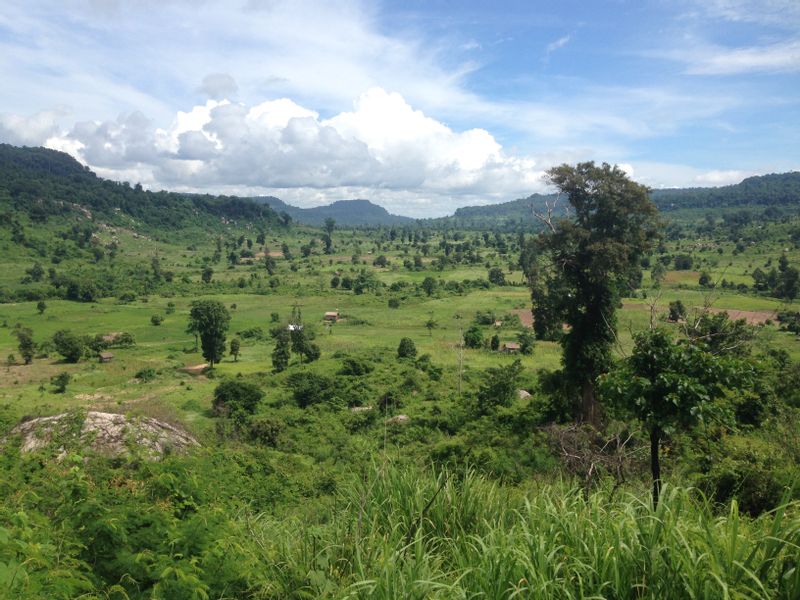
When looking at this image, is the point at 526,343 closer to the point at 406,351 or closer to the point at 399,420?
the point at 406,351

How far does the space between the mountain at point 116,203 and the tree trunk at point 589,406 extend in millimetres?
133917

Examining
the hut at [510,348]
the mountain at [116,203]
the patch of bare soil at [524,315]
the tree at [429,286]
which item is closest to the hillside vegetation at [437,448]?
the hut at [510,348]

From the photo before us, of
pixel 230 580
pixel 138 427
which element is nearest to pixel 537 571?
pixel 230 580

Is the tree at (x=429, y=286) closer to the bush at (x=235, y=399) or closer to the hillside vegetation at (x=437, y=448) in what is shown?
the hillside vegetation at (x=437, y=448)

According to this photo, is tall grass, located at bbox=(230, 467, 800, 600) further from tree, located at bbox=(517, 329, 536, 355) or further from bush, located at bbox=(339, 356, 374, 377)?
tree, located at bbox=(517, 329, 536, 355)

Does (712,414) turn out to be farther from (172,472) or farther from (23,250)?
(23,250)

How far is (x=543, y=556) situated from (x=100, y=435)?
16291 mm

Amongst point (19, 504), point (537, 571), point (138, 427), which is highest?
point (537, 571)

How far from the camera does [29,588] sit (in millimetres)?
3430

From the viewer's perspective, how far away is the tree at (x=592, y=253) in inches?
742

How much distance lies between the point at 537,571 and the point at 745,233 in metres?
131

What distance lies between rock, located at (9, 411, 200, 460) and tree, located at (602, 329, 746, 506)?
43.1 ft

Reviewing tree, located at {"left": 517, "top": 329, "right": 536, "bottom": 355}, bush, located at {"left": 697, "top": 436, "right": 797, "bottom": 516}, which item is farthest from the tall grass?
tree, located at {"left": 517, "top": 329, "right": 536, "bottom": 355}

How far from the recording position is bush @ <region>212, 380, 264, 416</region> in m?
26.5
